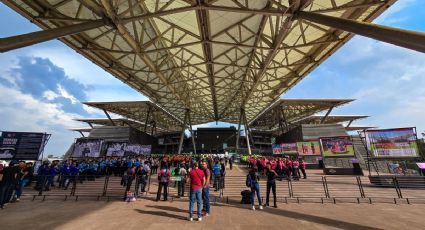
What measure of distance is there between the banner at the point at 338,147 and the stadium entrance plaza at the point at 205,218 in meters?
10.6

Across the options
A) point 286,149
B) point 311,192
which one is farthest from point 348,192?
point 286,149

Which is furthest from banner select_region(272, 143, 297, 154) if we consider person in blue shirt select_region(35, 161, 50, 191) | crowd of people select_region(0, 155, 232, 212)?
person in blue shirt select_region(35, 161, 50, 191)

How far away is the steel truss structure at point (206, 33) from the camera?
9.03 metres

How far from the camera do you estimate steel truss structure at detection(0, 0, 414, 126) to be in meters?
9.03

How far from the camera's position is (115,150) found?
81.9 feet

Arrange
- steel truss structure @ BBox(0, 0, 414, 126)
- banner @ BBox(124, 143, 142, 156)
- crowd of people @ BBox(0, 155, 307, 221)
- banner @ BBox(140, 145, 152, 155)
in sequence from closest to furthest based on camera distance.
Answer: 1. crowd of people @ BBox(0, 155, 307, 221)
2. steel truss structure @ BBox(0, 0, 414, 126)
3. banner @ BBox(124, 143, 142, 156)
4. banner @ BBox(140, 145, 152, 155)

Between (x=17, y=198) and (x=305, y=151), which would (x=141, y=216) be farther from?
(x=305, y=151)

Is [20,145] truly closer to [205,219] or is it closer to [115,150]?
[115,150]

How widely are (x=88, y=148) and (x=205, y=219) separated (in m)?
19.9

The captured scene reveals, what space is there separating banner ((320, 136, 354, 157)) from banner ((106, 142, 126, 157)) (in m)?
22.2

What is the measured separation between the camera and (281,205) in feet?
27.5

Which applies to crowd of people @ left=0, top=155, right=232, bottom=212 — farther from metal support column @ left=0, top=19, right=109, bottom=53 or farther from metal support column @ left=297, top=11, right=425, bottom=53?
metal support column @ left=297, top=11, right=425, bottom=53

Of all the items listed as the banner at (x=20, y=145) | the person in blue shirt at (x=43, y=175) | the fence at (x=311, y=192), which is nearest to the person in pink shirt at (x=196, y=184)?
the fence at (x=311, y=192)

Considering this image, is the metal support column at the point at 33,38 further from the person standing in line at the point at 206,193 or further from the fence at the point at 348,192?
the fence at the point at 348,192
